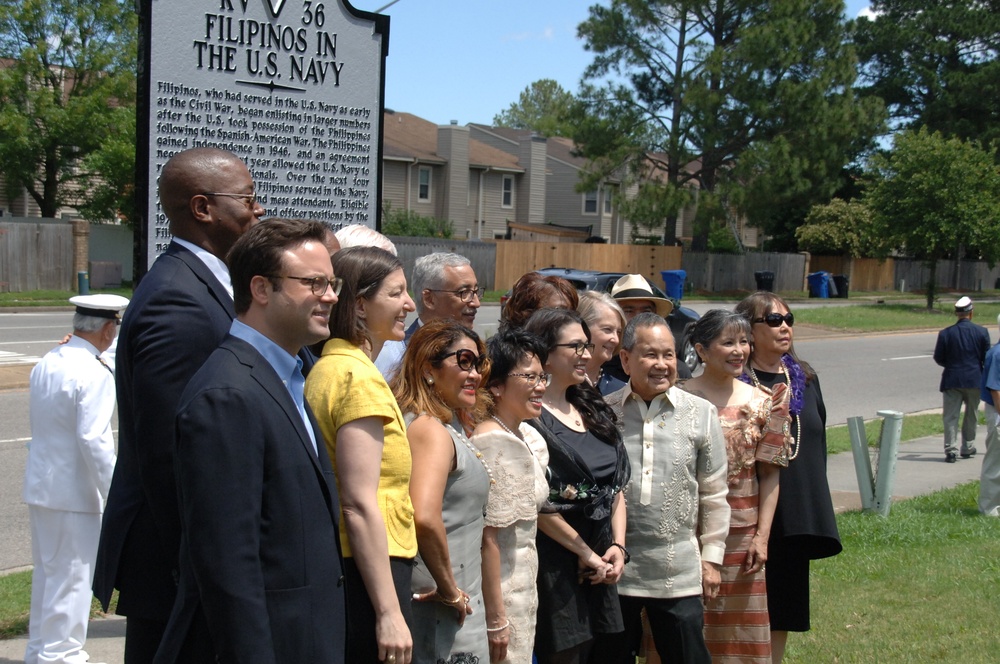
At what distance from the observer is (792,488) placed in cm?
485

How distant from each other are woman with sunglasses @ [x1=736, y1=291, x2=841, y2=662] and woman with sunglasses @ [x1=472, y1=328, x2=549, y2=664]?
4.80ft

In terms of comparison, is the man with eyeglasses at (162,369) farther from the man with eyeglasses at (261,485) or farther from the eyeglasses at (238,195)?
the man with eyeglasses at (261,485)

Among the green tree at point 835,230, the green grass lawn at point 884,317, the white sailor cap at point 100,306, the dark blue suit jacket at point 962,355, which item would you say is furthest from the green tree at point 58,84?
the green tree at point 835,230

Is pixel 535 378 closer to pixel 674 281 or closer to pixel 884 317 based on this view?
pixel 674 281

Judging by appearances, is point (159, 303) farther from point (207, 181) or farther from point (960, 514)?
point (960, 514)

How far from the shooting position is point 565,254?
39.7 meters

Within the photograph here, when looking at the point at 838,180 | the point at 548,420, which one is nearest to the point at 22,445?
the point at 548,420

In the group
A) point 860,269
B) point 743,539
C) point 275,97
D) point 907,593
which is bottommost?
point 907,593

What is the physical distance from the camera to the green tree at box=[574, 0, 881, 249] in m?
39.0

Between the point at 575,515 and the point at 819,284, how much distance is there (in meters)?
42.4

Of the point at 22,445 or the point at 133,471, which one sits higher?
the point at 133,471

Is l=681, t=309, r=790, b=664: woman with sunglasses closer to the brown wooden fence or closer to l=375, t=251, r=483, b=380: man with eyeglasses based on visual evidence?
l=375, t=251, r=483, b=380: man with eyeglasses

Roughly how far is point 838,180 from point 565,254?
1214 centimetres

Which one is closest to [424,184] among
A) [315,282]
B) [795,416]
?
[795,416]
